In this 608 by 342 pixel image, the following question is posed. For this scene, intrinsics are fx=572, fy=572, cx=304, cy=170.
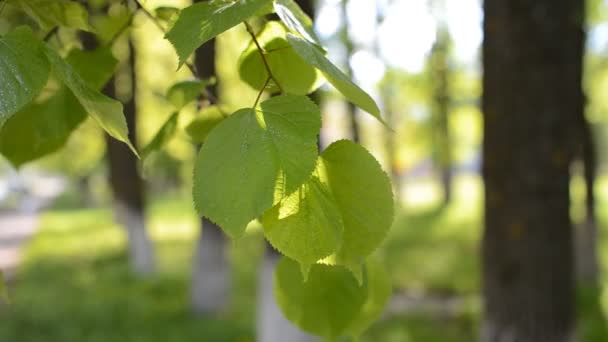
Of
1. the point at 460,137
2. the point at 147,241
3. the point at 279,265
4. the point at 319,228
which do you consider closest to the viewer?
the point at 319,228

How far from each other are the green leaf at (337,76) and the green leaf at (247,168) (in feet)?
0.15

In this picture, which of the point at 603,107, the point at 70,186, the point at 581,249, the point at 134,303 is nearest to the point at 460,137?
the point at 603,107

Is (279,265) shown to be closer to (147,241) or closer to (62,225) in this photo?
(147,241)

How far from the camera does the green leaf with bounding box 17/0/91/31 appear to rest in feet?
1.99

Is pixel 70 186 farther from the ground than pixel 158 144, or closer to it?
closer to it

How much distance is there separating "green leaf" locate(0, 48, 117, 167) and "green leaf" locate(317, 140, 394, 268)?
356 mm

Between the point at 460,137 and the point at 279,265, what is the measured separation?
67.3ft

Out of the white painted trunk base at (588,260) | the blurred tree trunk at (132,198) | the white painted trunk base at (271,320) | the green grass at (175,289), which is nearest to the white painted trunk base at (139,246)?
the blurred tree trunk at (132,198)

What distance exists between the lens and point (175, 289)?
8461mm

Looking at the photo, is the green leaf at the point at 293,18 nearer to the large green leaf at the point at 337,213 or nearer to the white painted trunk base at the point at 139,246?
the large green leaf at the point at 337,213

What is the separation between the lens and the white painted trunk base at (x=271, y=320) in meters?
4.08

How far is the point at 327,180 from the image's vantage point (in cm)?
52

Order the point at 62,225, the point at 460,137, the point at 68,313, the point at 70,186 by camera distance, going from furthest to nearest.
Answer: the point at 70,186 → the point at 460,137 → the point at 62,225 → the point at 68,313

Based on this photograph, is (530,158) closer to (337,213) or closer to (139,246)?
(337,213)
